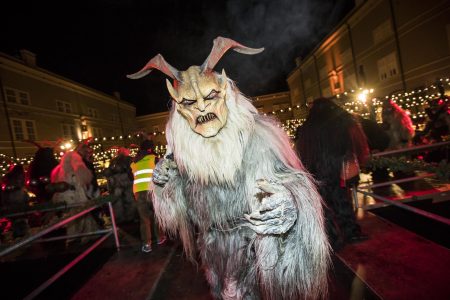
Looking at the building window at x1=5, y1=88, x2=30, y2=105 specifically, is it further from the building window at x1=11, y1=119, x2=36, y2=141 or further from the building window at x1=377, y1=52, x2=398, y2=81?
the building window at x1=377, y1=52, x2=398, y2=81

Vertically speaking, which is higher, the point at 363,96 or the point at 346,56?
the point at 346,56

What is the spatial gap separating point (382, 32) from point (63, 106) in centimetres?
2557

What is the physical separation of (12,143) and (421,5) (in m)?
25.0

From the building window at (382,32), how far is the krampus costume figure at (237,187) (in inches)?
789

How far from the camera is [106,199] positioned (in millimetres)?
4863

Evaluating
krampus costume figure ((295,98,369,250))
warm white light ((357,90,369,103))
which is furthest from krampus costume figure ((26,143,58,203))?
warm white light ((357,90,369,103))

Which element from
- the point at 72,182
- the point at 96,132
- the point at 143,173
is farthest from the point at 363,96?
the point at 96,132

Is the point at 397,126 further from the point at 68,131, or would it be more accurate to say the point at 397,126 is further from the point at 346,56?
the point at 68,131

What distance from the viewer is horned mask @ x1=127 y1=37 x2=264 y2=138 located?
1.93 metres

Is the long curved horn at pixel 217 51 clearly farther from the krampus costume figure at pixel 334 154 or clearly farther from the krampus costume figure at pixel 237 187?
the krampus costume figure at pixel 334 154

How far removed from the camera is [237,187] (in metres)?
2.03

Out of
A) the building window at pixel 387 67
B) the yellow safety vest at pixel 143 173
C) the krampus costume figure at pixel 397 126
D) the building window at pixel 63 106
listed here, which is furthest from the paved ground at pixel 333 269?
the building window at pixel 63 106

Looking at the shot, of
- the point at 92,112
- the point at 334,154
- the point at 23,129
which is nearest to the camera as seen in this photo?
the point at 334,154

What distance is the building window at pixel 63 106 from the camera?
2591 centimetres
